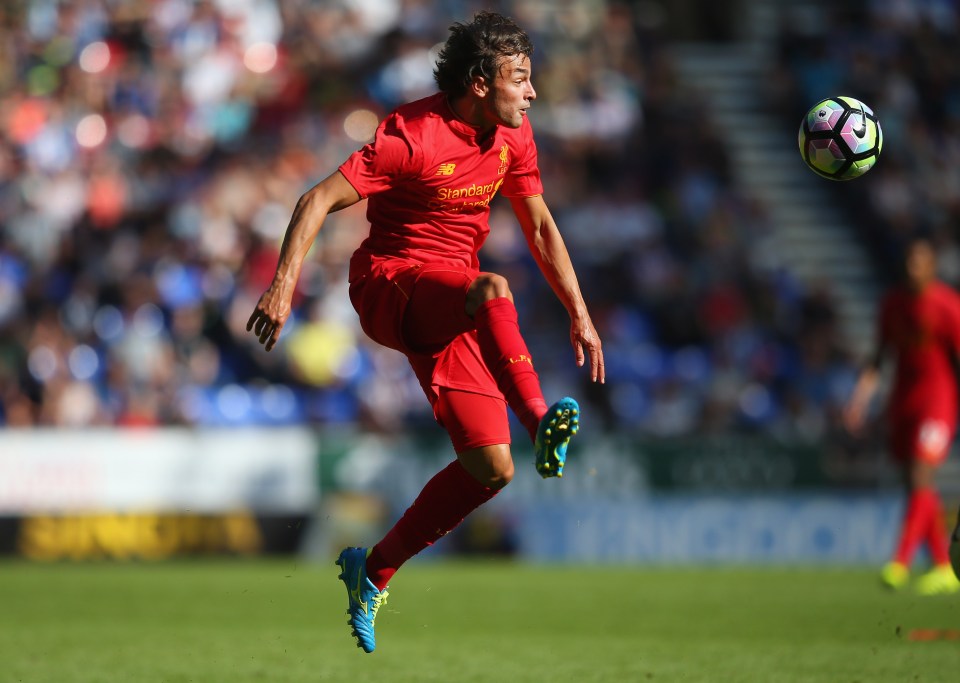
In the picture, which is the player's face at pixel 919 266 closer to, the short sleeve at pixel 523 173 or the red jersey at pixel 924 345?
the red jersey at pixel 924 345

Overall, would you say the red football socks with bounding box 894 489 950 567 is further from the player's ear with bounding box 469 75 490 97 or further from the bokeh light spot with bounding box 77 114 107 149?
the bokeh light spot with bounding box 77 114 107 149

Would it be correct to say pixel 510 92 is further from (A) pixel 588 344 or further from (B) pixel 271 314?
(B) pixel 271 314

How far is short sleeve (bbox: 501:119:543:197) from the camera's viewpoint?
727 centimetres

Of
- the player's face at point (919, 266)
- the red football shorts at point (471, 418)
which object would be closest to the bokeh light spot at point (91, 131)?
the player's face at point (919, 266)

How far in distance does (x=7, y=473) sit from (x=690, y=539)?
697 centimetres

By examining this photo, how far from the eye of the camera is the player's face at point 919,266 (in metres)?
12.0

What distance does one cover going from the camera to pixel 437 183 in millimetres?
6898

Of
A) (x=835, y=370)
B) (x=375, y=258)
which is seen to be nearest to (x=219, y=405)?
(x=835, y=370)

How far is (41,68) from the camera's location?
63.5ft

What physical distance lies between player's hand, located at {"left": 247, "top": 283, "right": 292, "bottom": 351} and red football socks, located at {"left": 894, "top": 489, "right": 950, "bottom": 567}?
7130mm

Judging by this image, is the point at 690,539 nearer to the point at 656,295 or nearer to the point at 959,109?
the point at 656,295

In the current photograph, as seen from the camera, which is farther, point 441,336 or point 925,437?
point 925,437

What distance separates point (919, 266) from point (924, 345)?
2.22 feet

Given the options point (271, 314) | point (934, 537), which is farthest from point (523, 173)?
point (934, 537)
